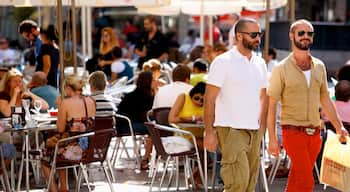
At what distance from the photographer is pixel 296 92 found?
25.8ft

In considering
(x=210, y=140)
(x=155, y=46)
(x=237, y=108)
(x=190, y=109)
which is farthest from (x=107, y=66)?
(x=210, y=140)

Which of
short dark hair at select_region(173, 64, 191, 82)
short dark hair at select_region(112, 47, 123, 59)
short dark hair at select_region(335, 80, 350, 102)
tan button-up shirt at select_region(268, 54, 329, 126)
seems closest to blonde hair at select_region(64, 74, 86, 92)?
short dark hair at select_region(173, 64, 191, 82)

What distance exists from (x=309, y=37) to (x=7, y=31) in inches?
1285

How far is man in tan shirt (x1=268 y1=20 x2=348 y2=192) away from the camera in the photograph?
7.86 m

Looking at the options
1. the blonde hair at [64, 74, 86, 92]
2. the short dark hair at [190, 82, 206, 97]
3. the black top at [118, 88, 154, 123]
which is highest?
the blonde hair at [64, 74, 86, 92]

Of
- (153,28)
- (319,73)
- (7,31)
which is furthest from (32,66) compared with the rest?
(7,31)

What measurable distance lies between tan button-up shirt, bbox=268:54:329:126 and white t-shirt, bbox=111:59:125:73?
7289mm

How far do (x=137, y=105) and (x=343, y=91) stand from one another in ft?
8.93

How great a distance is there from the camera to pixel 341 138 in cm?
810

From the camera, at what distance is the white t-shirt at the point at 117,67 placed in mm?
15047

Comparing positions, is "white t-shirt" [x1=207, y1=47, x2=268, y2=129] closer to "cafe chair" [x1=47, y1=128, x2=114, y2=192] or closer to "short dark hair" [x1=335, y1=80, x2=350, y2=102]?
"cafe chair" [x1=47, y1=128, x2=114, y2=192]

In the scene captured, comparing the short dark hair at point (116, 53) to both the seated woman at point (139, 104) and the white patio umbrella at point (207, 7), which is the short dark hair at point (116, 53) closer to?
the white patio umbrella at point (207, 7)

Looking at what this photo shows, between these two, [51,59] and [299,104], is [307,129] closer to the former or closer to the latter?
[299,104]

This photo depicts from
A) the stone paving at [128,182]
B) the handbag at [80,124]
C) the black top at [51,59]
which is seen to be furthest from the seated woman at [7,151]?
the black top at [51,59]
